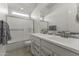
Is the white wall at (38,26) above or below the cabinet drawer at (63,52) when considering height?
above

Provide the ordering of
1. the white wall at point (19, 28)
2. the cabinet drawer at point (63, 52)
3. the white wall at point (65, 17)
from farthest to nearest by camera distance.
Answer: the white wall at point (19, 28)
the white wall at point (65, 17)
the cabinet drawer at point (63, 52)

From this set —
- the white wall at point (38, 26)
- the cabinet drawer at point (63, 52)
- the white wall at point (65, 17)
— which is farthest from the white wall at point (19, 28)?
the cabinet drawer at point (63, 52)

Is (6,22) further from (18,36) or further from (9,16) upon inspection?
(18,36)

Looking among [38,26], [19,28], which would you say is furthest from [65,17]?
[19,28]

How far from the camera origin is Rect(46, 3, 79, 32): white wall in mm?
1137

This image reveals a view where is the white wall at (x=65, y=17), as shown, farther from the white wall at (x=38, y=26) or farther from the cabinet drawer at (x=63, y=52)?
the cabinet drawer at (x=63, y=52)

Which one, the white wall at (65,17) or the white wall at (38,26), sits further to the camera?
the white wall at (38,26)

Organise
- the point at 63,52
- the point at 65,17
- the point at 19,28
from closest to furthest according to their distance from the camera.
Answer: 1. the point at 63,52
2. the point at 65,17
3. the point at 19,28

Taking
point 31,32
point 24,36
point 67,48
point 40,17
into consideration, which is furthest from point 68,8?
point 24,36

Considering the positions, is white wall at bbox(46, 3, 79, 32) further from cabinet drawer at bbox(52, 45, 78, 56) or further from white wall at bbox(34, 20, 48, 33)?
cabinet drawer at bbox(52, 45, 78, 56)

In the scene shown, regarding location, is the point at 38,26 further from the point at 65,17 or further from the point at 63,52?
the point at 63,52

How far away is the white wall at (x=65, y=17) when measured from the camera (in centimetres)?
114

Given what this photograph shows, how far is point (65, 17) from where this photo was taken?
49.4 inches

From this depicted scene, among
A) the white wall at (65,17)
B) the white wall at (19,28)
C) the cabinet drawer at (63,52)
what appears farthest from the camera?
the white wall at (19,28)
